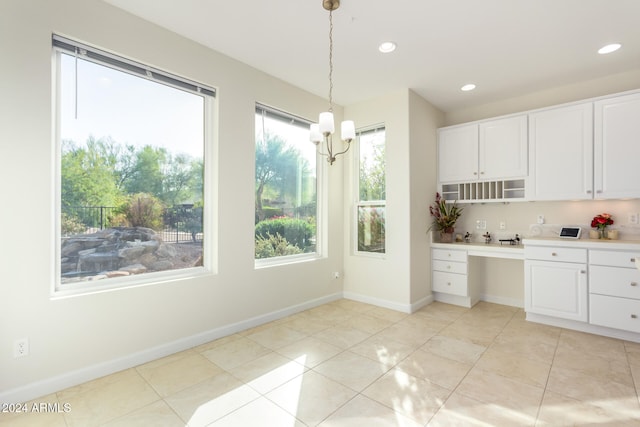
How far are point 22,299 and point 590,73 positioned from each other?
18.2 feet

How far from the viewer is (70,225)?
223 centimetres

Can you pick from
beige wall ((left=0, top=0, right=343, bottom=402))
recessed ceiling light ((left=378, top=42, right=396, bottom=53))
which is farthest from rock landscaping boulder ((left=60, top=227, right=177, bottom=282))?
recessed ceiling light ((left=378, top=42, right=396, bottom=53))

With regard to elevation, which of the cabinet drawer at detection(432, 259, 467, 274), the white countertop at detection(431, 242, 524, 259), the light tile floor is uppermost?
the white countertop at detection(431, 242, 524, 259)

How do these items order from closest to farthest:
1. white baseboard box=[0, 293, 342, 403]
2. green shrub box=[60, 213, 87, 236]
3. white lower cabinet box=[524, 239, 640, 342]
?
1. white baseboard box=[0, 293, 342, 403]
2. green shrub box=[60, 213, 87, 236]
3. white lower cabinet box=[524, 239, 640, 342]

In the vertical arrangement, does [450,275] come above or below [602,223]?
below

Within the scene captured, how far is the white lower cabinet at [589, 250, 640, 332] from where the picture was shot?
287 cm

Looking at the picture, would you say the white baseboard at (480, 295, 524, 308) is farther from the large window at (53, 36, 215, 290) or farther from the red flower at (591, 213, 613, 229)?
the large window at (53, 36, 215, 290)

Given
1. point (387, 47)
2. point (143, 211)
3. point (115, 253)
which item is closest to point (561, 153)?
point (387, 47)

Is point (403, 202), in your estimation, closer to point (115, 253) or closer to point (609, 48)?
point (609, 48)

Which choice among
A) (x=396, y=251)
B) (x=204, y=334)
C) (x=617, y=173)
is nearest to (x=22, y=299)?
(x=204, y=334)

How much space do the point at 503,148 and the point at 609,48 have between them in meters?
1.29

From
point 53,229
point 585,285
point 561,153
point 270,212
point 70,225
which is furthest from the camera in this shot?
point 270,212

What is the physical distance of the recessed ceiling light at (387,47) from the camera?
110 inches

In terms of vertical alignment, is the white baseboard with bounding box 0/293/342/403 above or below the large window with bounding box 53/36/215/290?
below
